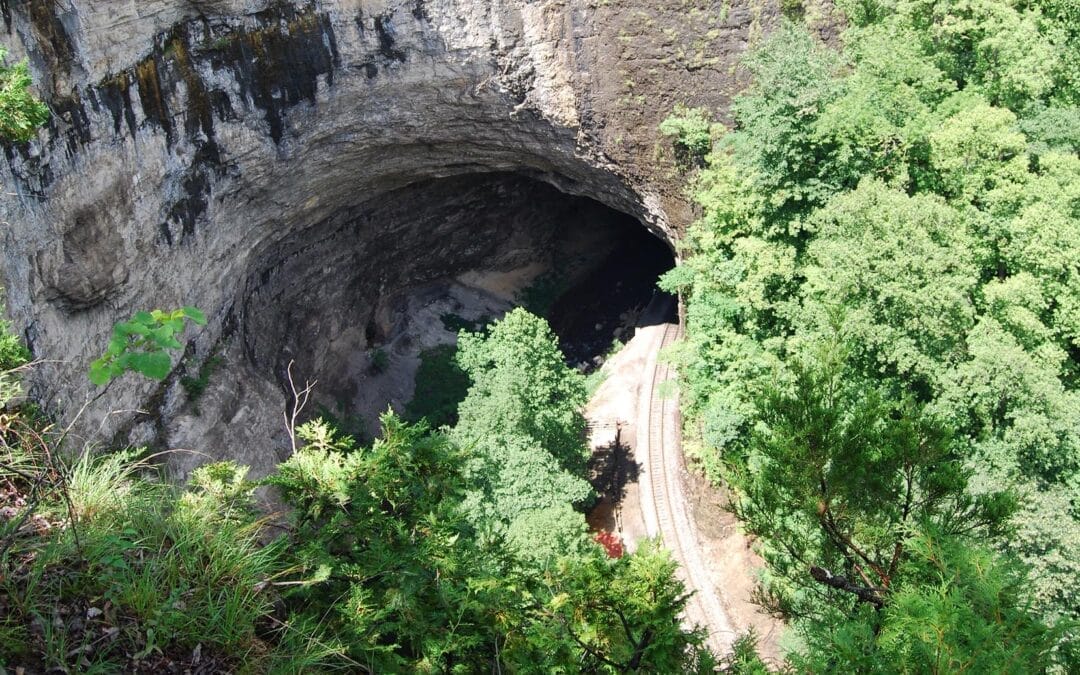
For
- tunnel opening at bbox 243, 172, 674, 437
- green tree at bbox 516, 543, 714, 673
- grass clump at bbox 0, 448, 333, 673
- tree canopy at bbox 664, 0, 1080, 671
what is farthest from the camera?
tunnel opening at bbox 243, 172, 674, 437

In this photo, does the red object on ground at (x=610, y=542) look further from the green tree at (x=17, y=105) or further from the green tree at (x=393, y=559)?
the green tree at (x=17, y=105)

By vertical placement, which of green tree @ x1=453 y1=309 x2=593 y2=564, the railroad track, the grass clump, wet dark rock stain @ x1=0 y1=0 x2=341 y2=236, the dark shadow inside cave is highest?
wet dark rock stain @ x1=0 y1=0 x2=341 y2=236

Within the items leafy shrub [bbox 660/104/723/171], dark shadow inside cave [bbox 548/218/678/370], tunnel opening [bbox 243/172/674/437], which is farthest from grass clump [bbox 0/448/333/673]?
dark shadow inside cave [bbox 548/218/678/370]

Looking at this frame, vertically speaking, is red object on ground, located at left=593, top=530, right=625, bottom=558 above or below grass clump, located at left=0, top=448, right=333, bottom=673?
below

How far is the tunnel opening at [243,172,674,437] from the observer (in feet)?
70.9

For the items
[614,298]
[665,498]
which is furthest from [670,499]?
[614,298]

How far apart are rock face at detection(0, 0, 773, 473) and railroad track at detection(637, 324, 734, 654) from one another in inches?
202

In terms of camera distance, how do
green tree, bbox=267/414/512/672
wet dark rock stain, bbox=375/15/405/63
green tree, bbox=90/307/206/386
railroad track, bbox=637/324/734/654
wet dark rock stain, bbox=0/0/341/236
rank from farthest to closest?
railroad track, bbox=637/324/734/654 < wet dark rock stain, bbox=375/15/405/63 < wet dark rock stain, bbox=0/0/341/236 < green tree, bbox=267/414/512/672 < green tree, bbox=90/307/206/386

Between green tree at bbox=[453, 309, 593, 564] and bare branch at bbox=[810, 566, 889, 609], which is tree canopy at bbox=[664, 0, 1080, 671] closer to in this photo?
bare branch at bbox=[810, 566, 889, 609]

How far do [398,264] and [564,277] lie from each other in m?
5.97

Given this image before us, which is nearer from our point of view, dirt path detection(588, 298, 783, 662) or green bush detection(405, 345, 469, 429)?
dirt path detection(588, 298, 783, 662)

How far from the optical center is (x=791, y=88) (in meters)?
14.8

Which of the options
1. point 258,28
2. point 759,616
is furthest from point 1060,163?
point 258,28

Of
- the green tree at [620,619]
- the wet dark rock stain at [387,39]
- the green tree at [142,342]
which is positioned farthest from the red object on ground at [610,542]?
the green tree at [142,342]
